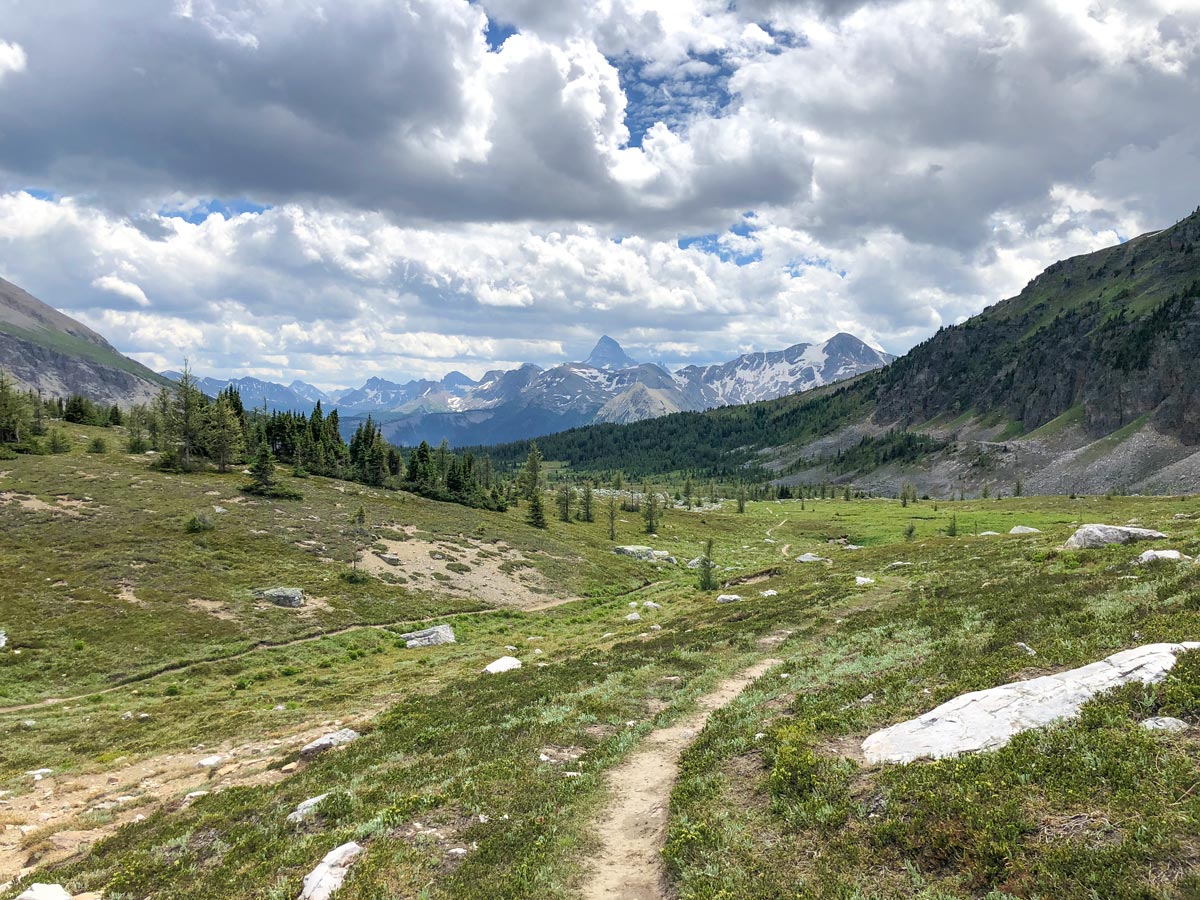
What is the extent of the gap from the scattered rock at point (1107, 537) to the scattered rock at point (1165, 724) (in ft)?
89.5

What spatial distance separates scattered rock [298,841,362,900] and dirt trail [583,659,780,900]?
4.88 metres

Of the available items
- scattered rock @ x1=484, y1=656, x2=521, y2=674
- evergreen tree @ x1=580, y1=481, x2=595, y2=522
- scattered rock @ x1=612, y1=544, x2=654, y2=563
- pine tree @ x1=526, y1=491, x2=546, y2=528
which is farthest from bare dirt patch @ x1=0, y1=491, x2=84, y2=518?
evergreen tree @ x1=580, y1=481, x2=595, y2=522

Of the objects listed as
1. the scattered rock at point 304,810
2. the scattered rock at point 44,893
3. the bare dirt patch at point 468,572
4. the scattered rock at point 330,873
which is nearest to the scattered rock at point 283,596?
the bare dirt patch at point 468,572

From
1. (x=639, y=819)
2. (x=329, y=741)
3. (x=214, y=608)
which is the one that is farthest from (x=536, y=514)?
(x=639, y=819)

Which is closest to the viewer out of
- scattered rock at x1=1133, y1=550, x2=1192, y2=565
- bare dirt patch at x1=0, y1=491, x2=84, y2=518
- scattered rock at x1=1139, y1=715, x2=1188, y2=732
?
scattered rock at x1=1139, y1=715, x2=1188, y2=732

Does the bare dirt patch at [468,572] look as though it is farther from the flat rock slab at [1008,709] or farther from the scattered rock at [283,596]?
the flat rock slab at [1008,709]

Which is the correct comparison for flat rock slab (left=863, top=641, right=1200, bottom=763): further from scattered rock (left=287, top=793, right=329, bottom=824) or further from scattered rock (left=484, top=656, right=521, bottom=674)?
scattered rock (left=484, top=656, right=521, bottom=674)

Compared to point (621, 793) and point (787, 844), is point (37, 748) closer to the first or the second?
point (621, 793)

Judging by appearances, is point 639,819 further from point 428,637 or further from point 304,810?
point 428,637

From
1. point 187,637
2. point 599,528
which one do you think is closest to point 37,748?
point 187,637

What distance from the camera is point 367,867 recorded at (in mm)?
10492

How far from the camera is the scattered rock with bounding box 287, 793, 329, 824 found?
13.7 meters

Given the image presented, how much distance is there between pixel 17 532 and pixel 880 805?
72228mm

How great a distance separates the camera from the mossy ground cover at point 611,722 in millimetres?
8508
